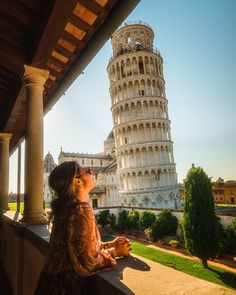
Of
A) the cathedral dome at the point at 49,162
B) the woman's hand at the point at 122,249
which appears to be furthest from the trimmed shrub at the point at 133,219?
the cathedral dome at the point at 49,162

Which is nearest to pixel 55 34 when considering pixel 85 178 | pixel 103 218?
pixel 85 178

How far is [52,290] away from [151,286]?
2.50 feet

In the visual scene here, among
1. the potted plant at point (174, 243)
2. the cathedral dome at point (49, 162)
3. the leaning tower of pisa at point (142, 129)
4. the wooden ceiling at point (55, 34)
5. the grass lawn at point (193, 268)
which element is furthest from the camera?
the cathedral dome at point (49, 162)

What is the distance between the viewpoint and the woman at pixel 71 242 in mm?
1728

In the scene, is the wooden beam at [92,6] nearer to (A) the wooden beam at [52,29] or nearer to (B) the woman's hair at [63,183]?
(A) the wooden beam at [52,29]

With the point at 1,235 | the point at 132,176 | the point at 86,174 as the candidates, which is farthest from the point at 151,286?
the point at 132,176

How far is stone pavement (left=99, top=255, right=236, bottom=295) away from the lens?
144 cm

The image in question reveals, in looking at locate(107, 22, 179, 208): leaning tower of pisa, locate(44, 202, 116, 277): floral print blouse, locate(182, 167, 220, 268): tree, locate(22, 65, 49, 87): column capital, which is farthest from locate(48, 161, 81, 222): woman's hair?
locate(107, 22, 179, 208): leaning tower of pisa

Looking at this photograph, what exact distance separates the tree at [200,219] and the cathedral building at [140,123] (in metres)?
18.8

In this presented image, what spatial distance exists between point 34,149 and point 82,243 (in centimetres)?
337

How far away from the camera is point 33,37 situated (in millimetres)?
4223

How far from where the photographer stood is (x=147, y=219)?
Result: 24656mm

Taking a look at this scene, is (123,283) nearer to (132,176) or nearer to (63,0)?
(63,0)

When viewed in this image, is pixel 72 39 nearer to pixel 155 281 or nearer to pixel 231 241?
pixel 155 281
